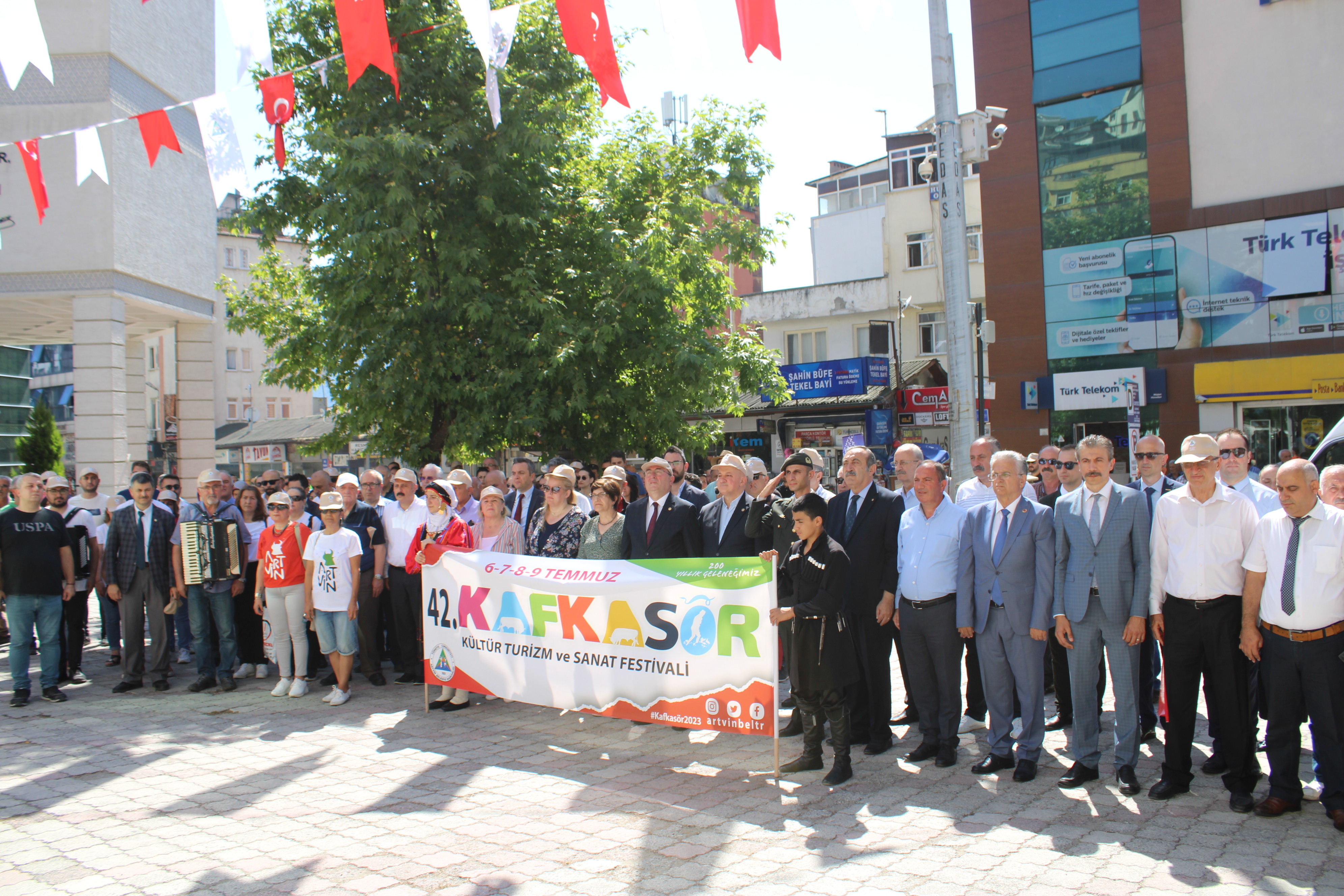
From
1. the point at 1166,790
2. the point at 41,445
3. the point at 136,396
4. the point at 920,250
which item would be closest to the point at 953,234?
the point at 1166,790

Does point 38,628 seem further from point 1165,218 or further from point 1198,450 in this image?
point 1165,218

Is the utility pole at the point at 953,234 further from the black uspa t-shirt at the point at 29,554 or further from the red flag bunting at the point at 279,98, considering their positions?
the black uspa t-shirt at the point at 29,554

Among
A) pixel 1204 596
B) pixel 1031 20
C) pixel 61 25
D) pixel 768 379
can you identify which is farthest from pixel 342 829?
pixel 1031 20

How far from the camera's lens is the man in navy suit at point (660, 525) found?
7617 millimetres

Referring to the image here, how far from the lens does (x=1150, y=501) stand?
691 cm

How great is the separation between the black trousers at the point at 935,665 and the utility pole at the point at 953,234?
721cm

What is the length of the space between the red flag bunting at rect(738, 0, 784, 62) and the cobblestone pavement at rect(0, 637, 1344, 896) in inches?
205

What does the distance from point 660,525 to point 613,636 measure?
1228 millimetres

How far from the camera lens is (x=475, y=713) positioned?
789cm

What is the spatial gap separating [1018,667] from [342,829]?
13.8ft

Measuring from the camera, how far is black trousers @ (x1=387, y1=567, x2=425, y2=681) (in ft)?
30.1

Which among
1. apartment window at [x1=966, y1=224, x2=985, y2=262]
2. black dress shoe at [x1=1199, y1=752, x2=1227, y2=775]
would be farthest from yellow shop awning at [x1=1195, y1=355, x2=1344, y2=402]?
black dress shoe at [x1=1199, y1=752, x2=1227, y2=775]

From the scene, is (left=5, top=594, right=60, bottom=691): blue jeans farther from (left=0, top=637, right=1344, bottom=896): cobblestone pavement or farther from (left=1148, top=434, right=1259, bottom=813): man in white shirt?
(left=1148, top=434, right=1259, bottom=813): man in white shirt

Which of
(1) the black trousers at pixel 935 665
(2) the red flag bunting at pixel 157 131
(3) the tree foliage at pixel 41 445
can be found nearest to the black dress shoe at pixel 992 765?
(1) the black trousers at pixel 935 665
